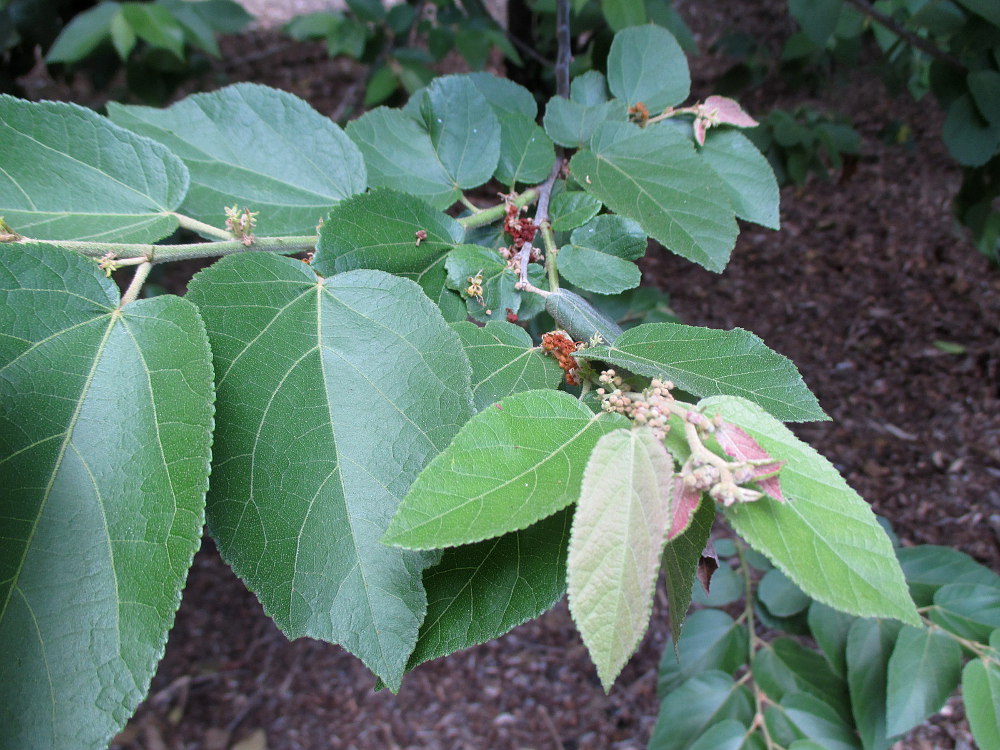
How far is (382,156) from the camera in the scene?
0.88 metres

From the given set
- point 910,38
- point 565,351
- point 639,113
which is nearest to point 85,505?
point 565,351

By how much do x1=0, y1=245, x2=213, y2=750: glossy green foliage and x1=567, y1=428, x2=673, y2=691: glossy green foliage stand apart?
0.27m

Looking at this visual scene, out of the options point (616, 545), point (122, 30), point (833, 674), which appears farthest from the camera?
point (122, 30)

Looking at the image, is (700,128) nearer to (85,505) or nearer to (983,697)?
(85,505)

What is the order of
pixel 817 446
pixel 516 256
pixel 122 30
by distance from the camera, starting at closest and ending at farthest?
pixel 516 256 → pixel 122 30 → pixel 817 446

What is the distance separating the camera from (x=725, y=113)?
3.05ft

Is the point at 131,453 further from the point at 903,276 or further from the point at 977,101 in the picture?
the point at 903,276

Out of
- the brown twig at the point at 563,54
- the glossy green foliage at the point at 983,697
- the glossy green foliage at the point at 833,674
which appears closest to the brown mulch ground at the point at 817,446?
the glossy green foliage at the point at 833,674

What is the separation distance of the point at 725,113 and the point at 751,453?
2.08 ft

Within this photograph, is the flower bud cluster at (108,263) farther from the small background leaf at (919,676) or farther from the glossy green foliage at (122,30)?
the glossy green foliage at (122,30)

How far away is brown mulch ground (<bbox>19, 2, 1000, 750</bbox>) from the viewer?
241 centimetres

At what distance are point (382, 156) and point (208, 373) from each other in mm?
466

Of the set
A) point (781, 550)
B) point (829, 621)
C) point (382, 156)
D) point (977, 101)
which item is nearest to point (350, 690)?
point (829, 621)

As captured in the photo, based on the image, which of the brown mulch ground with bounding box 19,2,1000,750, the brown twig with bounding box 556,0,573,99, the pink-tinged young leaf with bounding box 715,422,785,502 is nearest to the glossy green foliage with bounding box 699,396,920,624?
the pink-tinged young leaf with bounding box 715,422,785,502
